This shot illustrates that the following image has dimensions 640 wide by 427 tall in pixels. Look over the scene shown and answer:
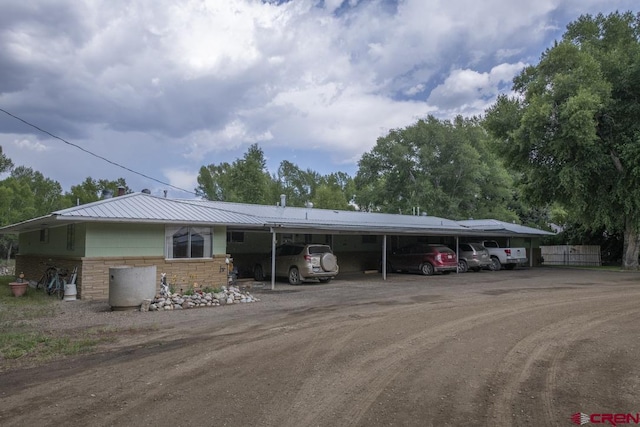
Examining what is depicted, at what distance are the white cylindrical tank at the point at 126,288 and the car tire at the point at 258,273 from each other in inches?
348

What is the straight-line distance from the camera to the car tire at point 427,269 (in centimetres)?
2171

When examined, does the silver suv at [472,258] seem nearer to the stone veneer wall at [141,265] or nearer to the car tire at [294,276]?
the car tire at [294,276]

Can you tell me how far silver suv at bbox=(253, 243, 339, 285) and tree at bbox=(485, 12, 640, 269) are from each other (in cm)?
1239

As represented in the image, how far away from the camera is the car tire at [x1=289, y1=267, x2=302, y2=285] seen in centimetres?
1706

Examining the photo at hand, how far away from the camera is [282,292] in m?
14.5

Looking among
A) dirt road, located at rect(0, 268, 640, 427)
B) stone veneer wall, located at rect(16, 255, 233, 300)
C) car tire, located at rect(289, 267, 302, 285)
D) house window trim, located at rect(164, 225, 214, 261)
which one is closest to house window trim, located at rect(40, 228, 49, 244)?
A: stone veneer wall, located at rect(16, 255, 233, 300)

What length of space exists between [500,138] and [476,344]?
21.3m

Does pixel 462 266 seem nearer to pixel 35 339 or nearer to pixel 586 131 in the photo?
pixel 586 131

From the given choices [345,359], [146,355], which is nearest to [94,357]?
[146,355]

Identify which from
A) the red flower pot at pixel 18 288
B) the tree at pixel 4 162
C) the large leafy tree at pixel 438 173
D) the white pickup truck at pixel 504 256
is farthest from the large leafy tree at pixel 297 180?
the red flower pot at pixel 18 288

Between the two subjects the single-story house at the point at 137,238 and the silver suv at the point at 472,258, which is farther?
the silver suv at the point at 472,258

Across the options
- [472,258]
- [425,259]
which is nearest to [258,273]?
[425,259]

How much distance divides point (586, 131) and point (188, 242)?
706 inches

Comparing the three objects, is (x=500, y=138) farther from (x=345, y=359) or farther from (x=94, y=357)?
(x=94, y=357)
